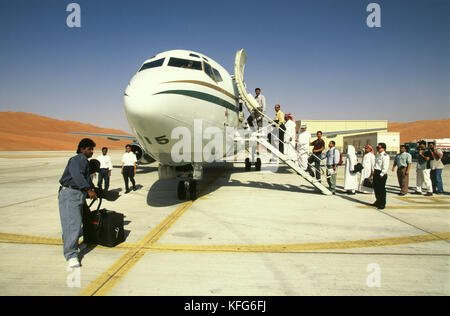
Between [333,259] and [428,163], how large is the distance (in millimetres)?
8080

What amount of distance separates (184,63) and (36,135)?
4317 inches

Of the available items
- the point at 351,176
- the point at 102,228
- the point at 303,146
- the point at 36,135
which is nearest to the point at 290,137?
the point at 303,146

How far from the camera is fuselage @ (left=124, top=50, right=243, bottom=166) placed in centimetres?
549

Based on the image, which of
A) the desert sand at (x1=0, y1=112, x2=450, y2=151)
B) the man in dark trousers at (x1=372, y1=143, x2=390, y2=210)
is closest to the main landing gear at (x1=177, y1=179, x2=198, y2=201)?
the man in dark trousers at (x1=372, y1=143, x2=390, y2=210)

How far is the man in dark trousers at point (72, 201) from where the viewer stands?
12.6 ft

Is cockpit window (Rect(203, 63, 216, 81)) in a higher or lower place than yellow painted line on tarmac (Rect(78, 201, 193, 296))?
higher

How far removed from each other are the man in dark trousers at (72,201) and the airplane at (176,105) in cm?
192

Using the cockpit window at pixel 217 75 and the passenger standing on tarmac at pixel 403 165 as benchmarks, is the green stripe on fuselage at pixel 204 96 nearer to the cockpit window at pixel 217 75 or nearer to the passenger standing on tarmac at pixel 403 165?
the cockpit window at pixel 217 75

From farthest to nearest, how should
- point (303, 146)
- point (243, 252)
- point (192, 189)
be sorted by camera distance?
point (303, 146), point (192, 189), point (243, 252)

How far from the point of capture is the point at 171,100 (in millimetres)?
5648

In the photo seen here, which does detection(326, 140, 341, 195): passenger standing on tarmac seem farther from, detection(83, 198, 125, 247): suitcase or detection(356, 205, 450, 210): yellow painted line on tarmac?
detection(83, 198, 125, 247): suitcase

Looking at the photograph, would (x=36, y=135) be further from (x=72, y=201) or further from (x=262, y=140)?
(x=72, y=201)

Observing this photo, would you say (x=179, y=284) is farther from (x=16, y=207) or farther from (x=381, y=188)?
(x=16, y=207)

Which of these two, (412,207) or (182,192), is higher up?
(182,192)
